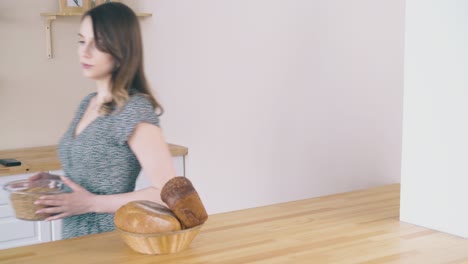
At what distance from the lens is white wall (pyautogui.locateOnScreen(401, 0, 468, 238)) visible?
6.05 ft

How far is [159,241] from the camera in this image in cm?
155

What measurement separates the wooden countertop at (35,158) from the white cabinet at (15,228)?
4 centimetres

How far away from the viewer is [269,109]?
3.64 meters

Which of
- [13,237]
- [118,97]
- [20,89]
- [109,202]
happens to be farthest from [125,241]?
[20,89]

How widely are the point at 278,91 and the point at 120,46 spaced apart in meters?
1.98

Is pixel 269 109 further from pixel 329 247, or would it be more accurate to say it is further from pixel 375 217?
pixel 329 247

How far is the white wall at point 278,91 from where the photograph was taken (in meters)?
3.47

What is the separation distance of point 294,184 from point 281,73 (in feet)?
2.16

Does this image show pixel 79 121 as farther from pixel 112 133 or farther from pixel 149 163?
pixel 149 163

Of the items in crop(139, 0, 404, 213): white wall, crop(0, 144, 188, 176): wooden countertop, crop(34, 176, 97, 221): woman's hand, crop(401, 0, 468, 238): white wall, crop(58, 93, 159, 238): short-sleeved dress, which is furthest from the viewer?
crop(139, 0, 404, 213): white wall

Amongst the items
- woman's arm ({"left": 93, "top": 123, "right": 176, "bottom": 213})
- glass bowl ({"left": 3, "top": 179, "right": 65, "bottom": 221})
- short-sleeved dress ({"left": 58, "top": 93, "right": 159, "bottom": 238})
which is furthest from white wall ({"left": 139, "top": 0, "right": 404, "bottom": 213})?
glass bowl ({"left": 3, "top": 179, "right": 65, "bottom": 221})

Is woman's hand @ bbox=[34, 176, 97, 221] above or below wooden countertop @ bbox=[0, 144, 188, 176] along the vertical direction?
above

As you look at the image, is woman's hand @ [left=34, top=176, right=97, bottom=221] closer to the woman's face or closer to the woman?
the woman

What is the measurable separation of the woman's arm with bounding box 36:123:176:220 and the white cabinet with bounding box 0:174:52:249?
1.18 meters
